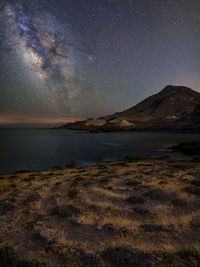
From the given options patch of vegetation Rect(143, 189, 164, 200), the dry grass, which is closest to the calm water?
the dry grass

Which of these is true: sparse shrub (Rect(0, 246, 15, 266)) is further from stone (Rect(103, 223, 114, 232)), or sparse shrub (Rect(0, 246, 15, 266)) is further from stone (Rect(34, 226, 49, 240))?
stone (Rect(103, 223, 114, 232))

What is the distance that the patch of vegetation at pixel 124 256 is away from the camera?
152 inches

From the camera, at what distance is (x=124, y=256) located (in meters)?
4.02

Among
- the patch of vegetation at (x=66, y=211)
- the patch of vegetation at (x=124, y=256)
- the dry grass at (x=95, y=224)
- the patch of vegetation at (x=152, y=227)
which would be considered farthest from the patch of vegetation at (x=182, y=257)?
the patch of vegetation at (x=66, y=211)

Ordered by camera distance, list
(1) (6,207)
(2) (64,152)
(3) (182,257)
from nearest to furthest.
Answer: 1. (3) (182,257)
2. (1) (6,207)
3. (2) (64,152)

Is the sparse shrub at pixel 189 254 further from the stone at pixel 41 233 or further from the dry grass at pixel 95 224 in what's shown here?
the stone at pixel 41 233

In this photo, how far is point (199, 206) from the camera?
7.28 metres

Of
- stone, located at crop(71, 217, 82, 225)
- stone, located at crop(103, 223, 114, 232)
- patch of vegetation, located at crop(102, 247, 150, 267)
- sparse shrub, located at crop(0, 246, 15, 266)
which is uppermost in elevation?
patch of vegetation, located at crop(102, 247, 150, 267)

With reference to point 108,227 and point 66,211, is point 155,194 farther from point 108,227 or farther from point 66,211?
point 66,211

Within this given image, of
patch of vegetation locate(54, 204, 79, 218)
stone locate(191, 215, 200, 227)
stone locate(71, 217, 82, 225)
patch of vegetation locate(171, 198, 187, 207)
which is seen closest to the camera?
stone locate(191, 215, 200, 227)

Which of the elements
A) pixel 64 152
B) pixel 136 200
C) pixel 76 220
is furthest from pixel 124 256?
pixel 64 152

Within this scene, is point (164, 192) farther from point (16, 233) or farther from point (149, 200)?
point (16, 233)

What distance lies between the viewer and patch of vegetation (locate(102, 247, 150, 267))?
12.6 feet

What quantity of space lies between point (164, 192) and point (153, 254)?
6.08 metres
